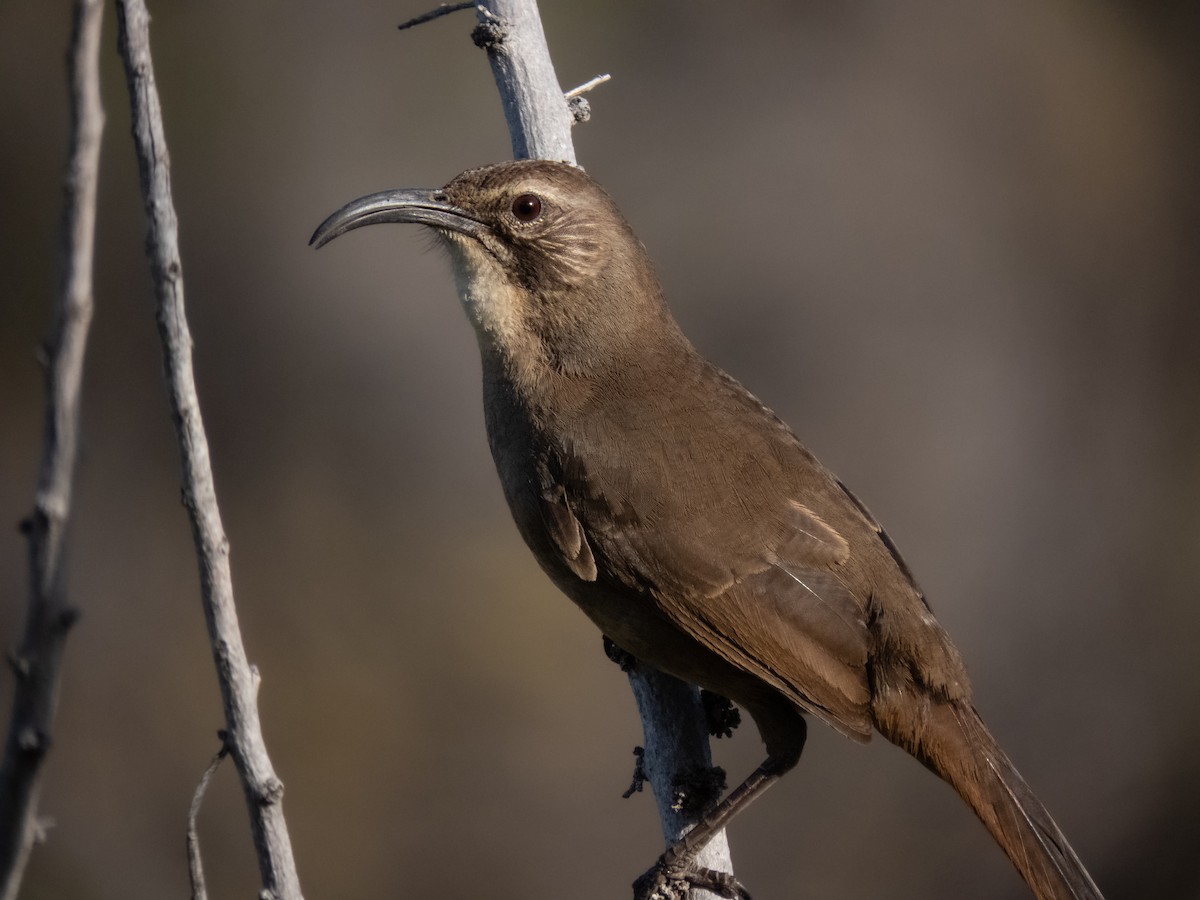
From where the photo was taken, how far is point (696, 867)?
3625 millimetres

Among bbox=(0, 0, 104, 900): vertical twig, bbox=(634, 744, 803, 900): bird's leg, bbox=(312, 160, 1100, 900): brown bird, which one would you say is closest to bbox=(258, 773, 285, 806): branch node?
bbox=(0, 0, 104, 900): vertical twig

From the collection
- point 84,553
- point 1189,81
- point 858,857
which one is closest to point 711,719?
point 858,857

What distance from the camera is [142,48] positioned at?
1.81 meters

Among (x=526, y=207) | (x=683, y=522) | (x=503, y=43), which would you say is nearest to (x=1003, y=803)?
(x=683, y=522)

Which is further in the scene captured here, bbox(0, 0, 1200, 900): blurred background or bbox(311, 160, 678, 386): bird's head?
bbox(0, 0, 1200, 900): blurred background

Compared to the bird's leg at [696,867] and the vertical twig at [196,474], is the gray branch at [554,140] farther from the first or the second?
the vertical twig at [196,474]

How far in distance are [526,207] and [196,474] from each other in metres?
1.97

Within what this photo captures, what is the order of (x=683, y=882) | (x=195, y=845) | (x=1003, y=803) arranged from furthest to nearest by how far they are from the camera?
(x=683, y=882)
(x=1003, y=803)
(x=195, y=845)

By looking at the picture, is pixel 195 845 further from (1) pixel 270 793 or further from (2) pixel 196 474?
(2) pixel 196 474

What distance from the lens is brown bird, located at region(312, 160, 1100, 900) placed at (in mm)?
3521

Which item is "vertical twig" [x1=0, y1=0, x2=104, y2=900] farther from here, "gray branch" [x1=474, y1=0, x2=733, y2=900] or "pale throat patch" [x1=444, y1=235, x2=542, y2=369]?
"gray branch" [x1=474, y1=0, x2=733, y2=900]

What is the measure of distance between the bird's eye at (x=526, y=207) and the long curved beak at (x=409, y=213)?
11 cm

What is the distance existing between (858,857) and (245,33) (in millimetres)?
5850

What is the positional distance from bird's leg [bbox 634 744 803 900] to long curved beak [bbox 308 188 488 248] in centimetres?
176
